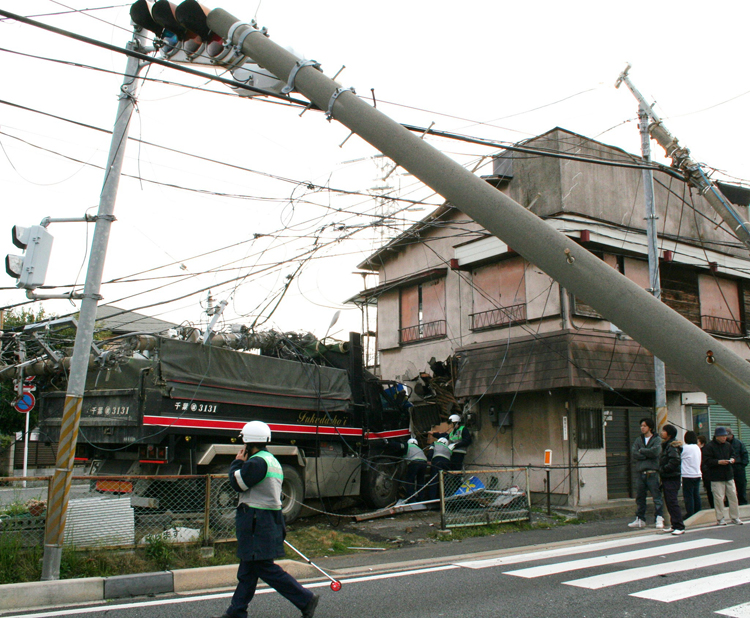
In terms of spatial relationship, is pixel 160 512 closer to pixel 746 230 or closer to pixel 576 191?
pixel 746 230

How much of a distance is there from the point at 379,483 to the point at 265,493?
26.6 feet

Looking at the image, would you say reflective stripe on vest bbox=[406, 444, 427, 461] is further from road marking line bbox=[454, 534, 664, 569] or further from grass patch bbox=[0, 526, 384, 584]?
grass patch bbox=[0, 526, 384, 584]

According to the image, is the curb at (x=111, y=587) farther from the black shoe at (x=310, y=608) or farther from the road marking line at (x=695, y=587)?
the road marking line at (x=695, y=587)

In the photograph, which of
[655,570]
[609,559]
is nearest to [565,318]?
[609,559]

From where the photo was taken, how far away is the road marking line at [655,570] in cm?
700

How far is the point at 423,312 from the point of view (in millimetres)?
18453

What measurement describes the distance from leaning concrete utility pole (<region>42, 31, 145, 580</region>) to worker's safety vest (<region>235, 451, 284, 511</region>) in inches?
110

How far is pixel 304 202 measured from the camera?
12.0 meters

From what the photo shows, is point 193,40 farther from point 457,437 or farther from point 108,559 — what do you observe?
point 457,437

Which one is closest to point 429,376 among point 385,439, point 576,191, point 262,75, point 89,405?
point 385,439

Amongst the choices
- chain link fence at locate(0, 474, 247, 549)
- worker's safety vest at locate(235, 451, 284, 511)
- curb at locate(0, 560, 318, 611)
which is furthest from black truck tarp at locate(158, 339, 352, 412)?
worker's safety vest at locate(235, 451, 284, 511)

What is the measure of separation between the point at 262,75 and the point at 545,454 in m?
9.73

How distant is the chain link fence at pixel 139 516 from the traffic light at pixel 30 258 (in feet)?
7.78

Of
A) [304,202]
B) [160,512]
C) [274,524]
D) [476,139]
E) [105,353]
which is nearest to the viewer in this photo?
[274,524]
